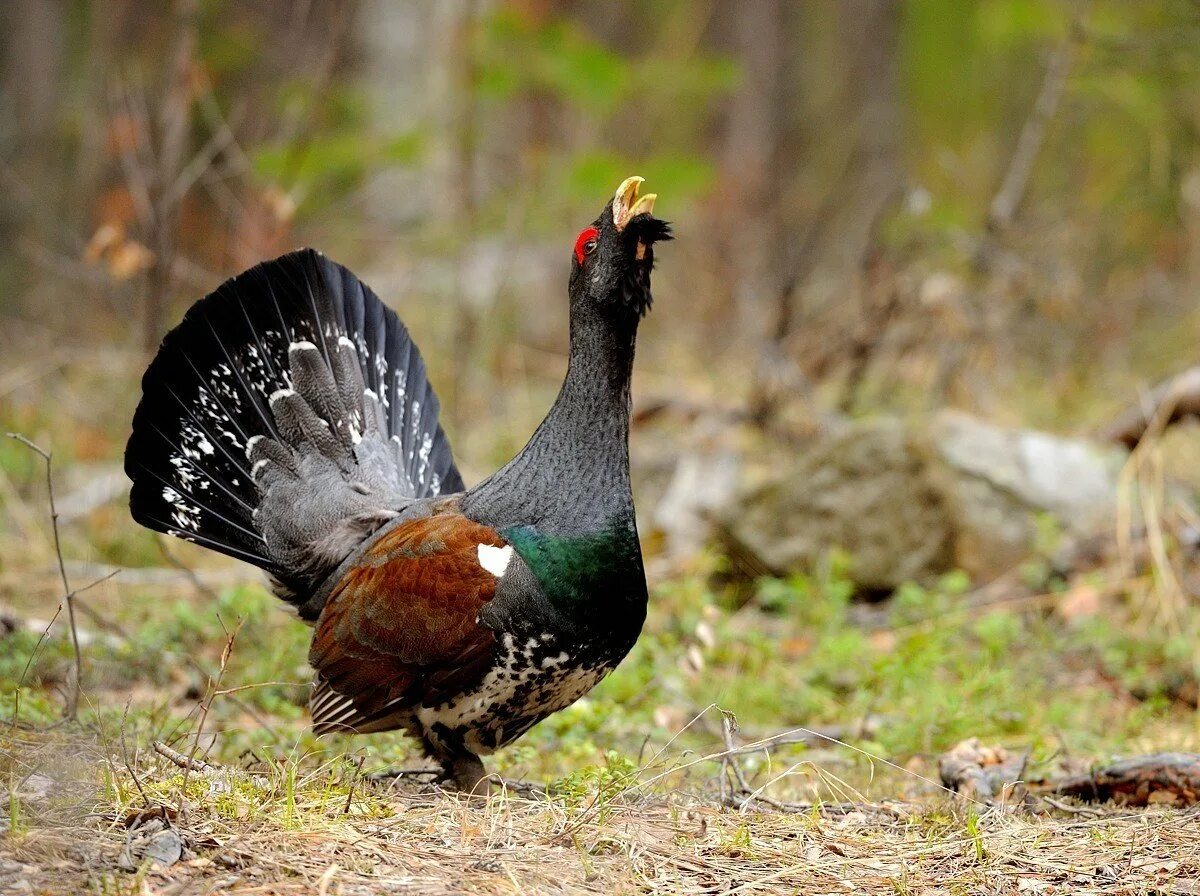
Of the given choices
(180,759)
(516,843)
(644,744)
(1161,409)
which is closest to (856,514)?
(1161,409)

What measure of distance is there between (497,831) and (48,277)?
983cm

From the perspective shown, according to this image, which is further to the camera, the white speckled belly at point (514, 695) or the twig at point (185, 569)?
the twig at point (185, 569)

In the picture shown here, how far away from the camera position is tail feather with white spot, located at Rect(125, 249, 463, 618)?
420 cm

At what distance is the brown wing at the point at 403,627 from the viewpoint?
350cm

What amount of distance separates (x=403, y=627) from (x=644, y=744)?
2.63 ft

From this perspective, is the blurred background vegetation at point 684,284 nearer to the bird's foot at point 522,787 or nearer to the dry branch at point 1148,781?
the bird's foot at point 522,787

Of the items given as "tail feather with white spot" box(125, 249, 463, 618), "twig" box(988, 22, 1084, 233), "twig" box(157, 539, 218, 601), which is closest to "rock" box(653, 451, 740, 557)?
"twig" box(988, 22, 1084, 233)

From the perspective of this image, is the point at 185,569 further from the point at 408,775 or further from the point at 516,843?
the point at 516,843

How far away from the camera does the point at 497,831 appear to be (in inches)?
120

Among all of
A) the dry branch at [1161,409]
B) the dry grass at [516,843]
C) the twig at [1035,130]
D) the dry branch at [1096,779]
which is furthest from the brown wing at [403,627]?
the twig at [1035,130]

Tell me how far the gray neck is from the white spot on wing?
92 millimetres

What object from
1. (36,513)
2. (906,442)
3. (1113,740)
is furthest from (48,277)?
(1113,740)

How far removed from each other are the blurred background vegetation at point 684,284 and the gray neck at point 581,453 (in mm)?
880

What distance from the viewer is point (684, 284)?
11.9 m
